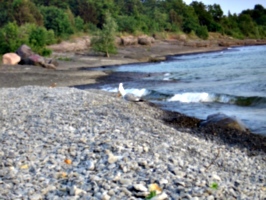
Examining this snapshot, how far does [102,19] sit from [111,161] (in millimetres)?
70099

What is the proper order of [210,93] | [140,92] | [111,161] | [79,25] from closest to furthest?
[111,161] → [210,93] → [140,92] → [79,25]

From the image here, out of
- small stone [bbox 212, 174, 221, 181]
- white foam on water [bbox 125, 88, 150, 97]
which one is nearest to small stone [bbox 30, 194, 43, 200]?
small stone [bbox 212, 174, 221, 181]

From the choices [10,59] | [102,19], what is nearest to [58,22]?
[102,19]

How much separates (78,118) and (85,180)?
4853mm

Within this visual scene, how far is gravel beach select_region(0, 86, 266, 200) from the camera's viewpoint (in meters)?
5.87

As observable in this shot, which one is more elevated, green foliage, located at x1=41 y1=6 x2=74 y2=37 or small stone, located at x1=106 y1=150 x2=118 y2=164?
green foliage, located at x1=41 y1=6 x2=74 y2=37

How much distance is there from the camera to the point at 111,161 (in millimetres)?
6992

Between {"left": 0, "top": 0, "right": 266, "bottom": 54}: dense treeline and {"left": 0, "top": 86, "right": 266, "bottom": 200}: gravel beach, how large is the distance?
109 ft

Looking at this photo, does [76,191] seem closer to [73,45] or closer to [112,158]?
[112,158]

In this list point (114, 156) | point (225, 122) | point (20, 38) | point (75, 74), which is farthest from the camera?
point (20, 38)

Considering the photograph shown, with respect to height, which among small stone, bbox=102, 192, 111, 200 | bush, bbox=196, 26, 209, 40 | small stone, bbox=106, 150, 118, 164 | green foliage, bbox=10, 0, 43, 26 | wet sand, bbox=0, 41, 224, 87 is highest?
green foliage, bbox=10, 0, 43, 26

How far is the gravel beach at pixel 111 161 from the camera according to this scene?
5.87 meters

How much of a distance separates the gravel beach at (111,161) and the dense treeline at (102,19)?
33194 mm

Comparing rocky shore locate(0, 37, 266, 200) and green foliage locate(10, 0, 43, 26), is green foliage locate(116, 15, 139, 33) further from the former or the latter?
rocky shore locate(0, 37, 266, 200)
